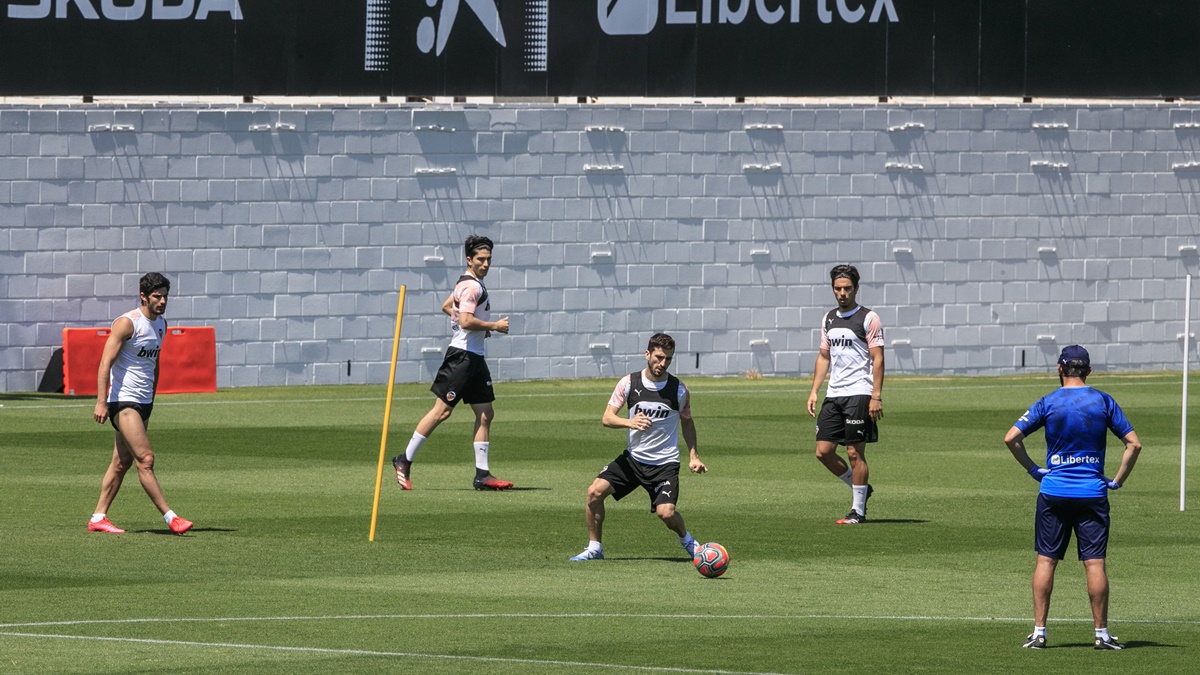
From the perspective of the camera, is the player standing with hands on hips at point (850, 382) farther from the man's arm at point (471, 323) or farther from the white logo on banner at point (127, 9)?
the white logo on banner at point (127, 9)

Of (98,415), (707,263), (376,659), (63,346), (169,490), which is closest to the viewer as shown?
(376,659)

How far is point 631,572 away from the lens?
13.9m

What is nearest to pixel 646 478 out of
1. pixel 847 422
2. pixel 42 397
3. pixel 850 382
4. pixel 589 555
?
pixel 589 555

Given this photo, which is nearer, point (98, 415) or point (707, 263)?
point (98, 415)

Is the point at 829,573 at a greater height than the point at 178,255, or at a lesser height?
lesser

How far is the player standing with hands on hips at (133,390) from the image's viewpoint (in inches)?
602

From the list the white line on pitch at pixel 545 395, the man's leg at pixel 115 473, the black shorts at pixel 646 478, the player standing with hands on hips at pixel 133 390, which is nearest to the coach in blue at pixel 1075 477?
the black shorts at pixel 646 478

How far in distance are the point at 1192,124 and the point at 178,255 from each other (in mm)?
16313

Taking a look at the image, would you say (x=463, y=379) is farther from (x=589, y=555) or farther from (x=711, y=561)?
(x=711, y=561)

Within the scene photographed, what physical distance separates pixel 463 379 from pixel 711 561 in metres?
5.89

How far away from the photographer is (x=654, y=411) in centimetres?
1415

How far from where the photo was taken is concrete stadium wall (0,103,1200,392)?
2900 cm

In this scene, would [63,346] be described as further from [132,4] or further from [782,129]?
[782,129]

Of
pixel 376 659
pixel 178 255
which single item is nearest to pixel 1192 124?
pixel 178 255
